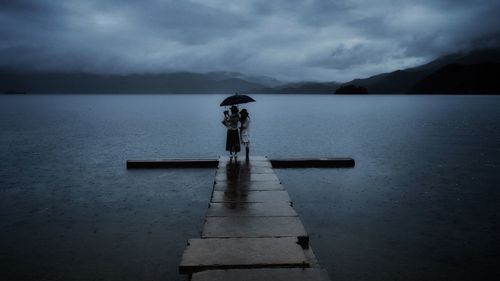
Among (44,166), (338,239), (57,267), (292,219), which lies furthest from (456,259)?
(44,166)

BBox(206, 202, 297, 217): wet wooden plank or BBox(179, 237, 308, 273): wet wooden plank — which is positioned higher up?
BBox(179, 237, 308, 273): wet wooden plank

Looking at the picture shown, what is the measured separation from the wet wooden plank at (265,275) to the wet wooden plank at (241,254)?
0.23m

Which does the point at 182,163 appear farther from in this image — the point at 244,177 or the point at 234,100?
the point at 244,177

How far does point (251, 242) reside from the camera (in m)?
8.24

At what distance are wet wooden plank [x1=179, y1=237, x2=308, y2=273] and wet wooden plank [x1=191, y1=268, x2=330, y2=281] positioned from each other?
227 millimetres

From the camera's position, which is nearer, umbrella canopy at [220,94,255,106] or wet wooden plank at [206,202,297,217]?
wet wooden plank at [206,202,297,217]

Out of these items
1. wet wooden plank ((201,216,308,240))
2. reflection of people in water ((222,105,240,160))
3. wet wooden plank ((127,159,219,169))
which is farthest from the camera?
wet wooden plank ((127,159,219,169))

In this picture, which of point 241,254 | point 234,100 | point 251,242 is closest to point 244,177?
point 234,100

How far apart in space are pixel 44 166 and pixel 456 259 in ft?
80.6

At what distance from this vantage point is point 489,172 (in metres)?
24.1

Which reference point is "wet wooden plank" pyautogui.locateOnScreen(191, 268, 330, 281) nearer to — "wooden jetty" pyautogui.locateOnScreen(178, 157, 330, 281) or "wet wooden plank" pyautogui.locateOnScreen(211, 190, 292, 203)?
"wooden jetty" pyautogui.locateOnScreen(178, 157, 330, 281)

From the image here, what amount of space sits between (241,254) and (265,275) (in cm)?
98

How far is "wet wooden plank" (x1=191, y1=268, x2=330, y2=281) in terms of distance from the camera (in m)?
6.57

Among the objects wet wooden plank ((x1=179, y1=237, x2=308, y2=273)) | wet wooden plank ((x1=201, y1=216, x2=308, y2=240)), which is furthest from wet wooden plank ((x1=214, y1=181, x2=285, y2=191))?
wet wooden plank ((x1=179, y1=237, x2=308, y2=273))
